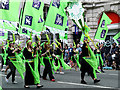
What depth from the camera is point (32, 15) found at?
10266 mm

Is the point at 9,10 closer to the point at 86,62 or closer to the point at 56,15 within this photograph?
the point at 56,15

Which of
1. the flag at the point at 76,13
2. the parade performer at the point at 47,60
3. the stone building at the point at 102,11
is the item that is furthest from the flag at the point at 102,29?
the stone building at the point at 102,11

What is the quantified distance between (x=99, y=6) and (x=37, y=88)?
51.1ft

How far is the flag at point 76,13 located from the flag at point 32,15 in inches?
65.0

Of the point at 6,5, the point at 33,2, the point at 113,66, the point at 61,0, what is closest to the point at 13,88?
the point at 6,5

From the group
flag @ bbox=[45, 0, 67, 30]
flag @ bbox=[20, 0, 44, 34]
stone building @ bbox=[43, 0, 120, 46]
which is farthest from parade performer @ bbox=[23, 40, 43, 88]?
stone building @ bbox=[43, 0, 120, 46]

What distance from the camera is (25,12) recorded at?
33.1 ft

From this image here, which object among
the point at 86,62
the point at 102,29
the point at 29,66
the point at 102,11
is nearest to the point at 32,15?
the point at 29,66

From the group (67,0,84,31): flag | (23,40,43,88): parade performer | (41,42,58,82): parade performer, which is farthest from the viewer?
(41,42,58,82): parade performer

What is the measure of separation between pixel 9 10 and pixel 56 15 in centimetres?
332

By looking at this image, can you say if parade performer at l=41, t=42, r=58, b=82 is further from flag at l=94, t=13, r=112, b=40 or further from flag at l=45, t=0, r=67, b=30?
flag at l=94, t=13, r=112, b=40

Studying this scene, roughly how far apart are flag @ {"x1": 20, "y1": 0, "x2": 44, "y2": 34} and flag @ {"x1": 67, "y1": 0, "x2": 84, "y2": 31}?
65.0 inches

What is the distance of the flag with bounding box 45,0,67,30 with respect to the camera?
11555 mm

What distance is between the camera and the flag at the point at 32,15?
32.8 feet
